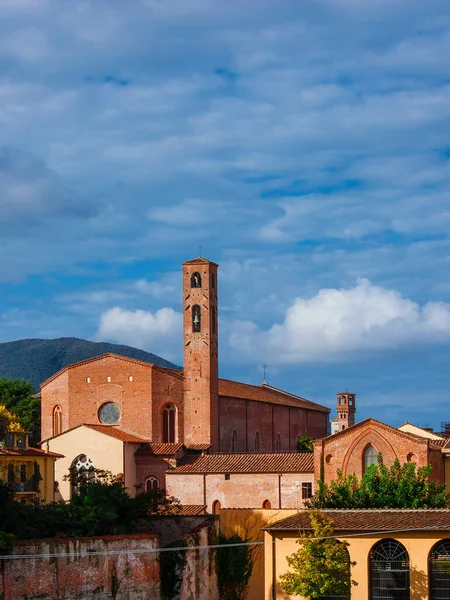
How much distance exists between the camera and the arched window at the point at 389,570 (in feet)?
117

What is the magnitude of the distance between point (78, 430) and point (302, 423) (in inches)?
1164

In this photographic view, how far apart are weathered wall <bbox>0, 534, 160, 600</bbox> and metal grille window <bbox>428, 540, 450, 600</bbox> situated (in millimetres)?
8333

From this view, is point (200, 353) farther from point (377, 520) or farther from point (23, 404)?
point (377, 520)

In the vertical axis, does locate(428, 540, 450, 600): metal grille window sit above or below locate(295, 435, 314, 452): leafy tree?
below

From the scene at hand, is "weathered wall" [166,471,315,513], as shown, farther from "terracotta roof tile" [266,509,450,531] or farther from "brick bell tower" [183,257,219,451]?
"terracotta roof tile" [266,509,450,531]

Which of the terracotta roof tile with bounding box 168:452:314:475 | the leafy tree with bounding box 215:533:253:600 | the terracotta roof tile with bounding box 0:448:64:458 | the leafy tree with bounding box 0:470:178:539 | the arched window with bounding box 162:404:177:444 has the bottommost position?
the leafy tree with bounding box 215:533:253:600

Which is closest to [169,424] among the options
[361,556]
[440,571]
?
[361,556]

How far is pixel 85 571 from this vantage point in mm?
31734

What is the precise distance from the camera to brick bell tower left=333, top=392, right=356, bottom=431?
118 metres

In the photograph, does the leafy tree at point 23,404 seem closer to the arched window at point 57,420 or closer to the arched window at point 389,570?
the arched window at point 57,420

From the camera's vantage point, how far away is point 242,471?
2495 inches

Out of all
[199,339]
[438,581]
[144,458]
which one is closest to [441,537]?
[438,581]

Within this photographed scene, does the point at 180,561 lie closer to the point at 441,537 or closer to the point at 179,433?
the point at 441,537

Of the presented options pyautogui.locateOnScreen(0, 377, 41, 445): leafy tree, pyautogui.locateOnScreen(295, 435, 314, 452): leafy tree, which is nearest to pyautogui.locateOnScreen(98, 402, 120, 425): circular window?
pyautogui.locateOnScreen(0, 377, 41, 445): leafy tree
